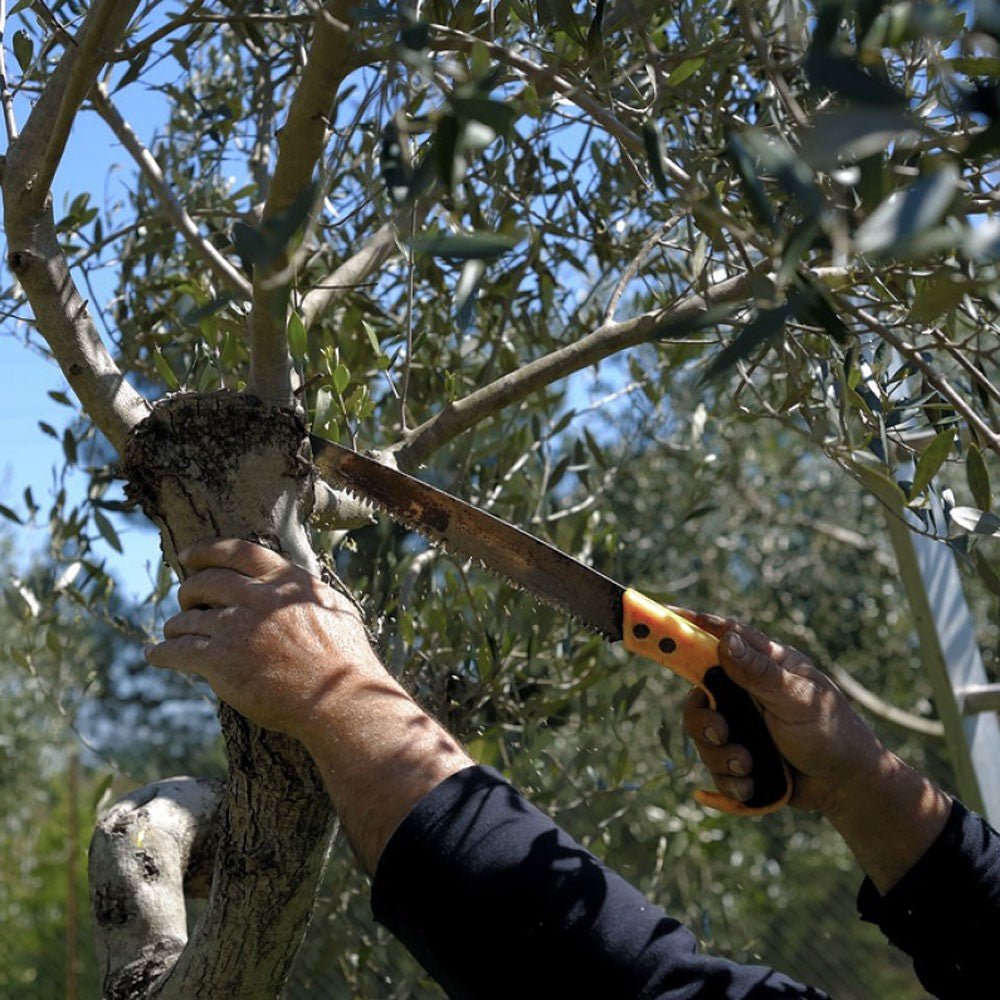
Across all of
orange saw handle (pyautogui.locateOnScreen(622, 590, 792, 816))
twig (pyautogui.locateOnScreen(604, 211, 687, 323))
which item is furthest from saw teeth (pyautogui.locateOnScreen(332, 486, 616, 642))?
twig (pyautogui.locateOnScreen(604, 211, 687, 323))

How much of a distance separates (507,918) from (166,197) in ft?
5.21

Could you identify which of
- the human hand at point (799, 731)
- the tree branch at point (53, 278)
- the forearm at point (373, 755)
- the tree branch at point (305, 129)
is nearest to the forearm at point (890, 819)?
the human hand at point (799, 731)

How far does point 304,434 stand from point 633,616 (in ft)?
1.88

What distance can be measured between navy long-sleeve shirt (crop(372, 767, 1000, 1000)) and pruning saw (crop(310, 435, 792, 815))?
352 mm

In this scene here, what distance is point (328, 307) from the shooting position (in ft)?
8.13

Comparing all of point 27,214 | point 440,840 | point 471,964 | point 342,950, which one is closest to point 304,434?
point 27,214

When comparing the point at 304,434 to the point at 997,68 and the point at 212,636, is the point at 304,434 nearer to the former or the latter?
the point at 212,636

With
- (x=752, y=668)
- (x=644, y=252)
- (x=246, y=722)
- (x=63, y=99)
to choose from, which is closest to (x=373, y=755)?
(x=246, y=722)

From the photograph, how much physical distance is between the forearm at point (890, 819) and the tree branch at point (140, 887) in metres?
1.11

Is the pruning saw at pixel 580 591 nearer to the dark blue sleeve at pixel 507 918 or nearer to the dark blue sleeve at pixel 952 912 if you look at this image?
the dark blue sleeve at pixel 952 912

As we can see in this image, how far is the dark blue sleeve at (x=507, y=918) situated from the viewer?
1317mm

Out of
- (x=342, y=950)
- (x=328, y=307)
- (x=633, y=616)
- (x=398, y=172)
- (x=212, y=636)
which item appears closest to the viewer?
(x=398, y=172)

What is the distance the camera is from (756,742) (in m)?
1.73

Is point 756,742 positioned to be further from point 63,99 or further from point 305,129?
point 63,99
